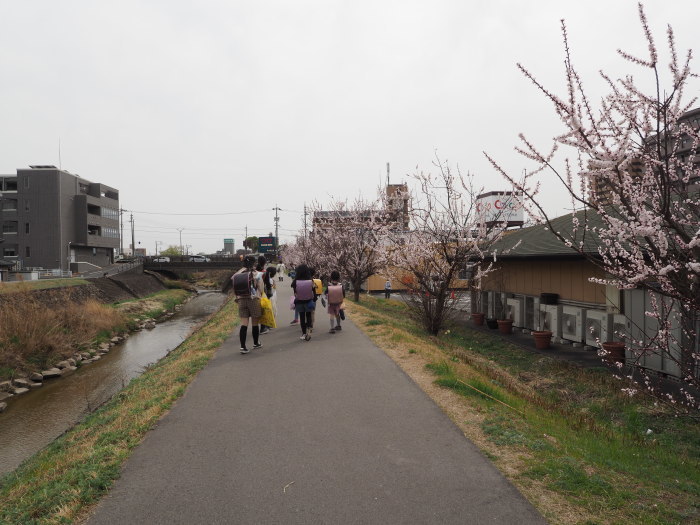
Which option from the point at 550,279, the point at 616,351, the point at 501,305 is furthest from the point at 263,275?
the point at 501,305

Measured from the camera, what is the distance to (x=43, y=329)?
1817 cm

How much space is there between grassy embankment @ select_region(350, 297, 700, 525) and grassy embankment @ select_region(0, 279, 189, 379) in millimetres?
14027

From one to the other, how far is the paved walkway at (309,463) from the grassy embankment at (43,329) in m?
13.6

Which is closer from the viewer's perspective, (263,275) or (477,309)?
(263,275)

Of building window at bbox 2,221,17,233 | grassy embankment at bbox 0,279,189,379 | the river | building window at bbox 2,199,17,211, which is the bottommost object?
the river

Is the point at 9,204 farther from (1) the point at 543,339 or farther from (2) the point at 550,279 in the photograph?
(1) the point at 543,339

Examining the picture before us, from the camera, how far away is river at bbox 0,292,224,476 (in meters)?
9.80

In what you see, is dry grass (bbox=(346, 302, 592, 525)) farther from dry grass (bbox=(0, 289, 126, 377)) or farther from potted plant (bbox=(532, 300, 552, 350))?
dry grass (bbox=(0, 289, 126, 377))

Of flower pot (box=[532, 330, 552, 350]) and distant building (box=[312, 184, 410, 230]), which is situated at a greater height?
distant building (box=[312, 184, 410, 230])

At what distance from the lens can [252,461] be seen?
13.7ft

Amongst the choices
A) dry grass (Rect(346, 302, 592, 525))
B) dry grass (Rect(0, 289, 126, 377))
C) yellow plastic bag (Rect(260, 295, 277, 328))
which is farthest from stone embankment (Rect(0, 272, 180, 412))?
dry grass (Rect(346, 302, 592, 525))

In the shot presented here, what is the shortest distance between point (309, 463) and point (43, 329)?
1878cm

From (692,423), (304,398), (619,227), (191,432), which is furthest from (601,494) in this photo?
(692,423)

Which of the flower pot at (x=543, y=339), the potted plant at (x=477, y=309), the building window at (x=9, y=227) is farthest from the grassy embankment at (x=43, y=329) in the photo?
the building window at (x=9, y=227)
